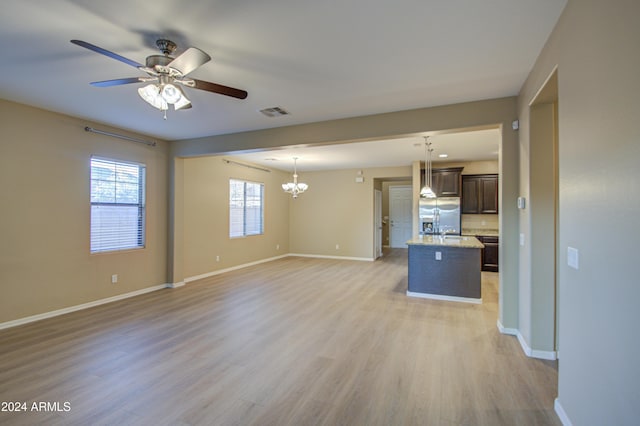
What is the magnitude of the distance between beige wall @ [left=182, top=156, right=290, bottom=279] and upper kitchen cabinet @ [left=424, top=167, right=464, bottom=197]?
14.8ft

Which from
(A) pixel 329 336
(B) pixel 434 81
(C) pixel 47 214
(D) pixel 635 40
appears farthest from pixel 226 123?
(D) pixel 635 40

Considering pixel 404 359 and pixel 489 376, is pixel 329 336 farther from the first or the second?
pixel 489 376

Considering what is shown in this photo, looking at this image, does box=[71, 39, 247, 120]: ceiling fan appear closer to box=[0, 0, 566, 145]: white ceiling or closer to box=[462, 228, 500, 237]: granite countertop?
box=[0, 0, 566, 145]: white ceiling

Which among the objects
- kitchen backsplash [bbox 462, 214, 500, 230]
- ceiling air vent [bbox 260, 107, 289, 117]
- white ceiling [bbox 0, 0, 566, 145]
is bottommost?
kitchen backsplash [bbox 462, 214, 500, 230]

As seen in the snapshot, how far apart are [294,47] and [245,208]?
5.70 m

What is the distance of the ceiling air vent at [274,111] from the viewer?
379cm

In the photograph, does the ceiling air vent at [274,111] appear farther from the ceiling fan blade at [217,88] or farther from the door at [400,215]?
the door at [400,215]

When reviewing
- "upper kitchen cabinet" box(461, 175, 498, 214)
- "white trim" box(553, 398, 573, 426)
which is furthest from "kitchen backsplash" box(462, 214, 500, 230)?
"white trim" box(553, 398, 573, 426)

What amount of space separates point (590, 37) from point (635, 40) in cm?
51

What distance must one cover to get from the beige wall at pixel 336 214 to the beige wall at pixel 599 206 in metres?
6.38

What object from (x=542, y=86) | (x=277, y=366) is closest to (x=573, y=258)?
(x=542, y=86)

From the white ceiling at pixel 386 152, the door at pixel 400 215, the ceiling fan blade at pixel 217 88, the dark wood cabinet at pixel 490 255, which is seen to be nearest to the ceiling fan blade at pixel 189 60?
the ceiling fan blade at pixel 217 88

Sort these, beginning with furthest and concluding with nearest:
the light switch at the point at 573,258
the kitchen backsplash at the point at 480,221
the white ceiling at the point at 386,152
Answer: the kitchen backsplash at the point at 480,221, the white ceiling at the point at 386,152, the light switch at the point at 573,258

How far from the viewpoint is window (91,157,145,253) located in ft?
14.7
